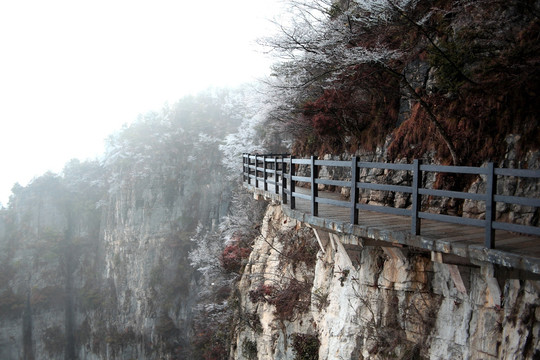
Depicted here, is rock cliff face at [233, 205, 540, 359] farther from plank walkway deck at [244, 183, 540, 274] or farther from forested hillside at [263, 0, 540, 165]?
forested hillside at [263, 0, 540, 165]

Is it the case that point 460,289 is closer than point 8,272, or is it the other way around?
point 460,289

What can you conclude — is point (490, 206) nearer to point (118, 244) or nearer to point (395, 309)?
point (395, 309)

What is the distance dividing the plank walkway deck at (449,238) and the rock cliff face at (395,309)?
0.27m

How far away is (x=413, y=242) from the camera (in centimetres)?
426

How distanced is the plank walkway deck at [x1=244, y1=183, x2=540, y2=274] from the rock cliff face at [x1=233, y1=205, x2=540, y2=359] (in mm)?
275

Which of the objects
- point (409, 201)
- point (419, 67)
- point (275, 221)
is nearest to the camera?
point (409, 201)

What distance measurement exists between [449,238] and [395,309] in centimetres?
231

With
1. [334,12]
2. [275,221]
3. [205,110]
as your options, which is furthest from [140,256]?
[334,12]

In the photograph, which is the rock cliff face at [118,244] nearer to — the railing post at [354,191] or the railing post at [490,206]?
the railing post at [354,191]

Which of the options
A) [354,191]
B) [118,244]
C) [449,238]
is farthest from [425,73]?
[118,244]

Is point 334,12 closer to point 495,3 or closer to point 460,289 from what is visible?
point 495,3

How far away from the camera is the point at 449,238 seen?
163 inches

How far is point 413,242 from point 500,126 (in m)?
2.51

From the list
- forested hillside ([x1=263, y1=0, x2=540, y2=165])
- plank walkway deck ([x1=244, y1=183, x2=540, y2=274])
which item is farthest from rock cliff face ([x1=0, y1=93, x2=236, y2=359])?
plank walkway deck ([x1=244, y1=183, x2=540, y2=274])
